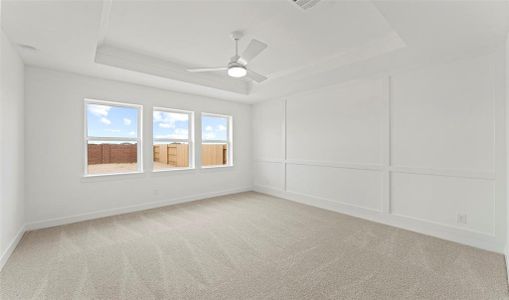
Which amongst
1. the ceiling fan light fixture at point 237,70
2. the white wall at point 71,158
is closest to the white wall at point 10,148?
the white wall at point 71,158

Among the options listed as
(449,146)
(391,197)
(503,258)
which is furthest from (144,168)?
(503,258)

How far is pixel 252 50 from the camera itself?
2.62m

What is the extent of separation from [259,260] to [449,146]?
297 cm

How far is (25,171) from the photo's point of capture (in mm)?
3289

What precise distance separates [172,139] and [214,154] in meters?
1.18

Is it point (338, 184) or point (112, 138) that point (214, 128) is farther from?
point (338, 184)

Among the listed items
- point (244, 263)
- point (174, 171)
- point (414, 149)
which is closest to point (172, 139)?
point (174, 171)

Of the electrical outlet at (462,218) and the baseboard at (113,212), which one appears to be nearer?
the electrical outlet at (462,218)

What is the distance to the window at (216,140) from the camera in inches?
216

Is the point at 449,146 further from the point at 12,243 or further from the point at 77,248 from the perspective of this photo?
the point at 12,243

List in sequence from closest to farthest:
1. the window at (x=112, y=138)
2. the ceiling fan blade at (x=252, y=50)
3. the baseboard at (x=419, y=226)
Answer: the ceiling fan blade at (x=252, y=50)
the baseboard at (x=419, y=226)
the window at (x=112, y=138)

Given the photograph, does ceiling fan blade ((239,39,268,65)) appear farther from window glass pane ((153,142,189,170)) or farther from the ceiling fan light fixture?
window glass pane ((153,142,189,170))

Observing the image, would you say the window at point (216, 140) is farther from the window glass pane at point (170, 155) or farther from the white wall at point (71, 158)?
the white wall at point (71, 158)

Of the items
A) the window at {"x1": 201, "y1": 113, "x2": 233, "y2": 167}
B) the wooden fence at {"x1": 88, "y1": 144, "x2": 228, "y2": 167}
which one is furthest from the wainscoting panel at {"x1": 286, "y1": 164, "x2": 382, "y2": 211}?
the wooden fence at {"x1": 88, "y1": 144, "x2": 228, "y2": 167}
